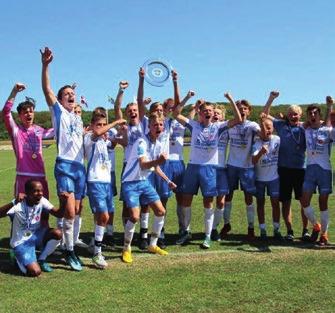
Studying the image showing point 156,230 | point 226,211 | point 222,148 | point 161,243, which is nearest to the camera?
point 156,230

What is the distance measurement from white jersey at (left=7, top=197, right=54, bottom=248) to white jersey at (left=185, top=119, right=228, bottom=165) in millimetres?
2777

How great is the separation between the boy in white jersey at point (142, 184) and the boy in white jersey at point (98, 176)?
36cm

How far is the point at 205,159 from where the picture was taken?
27.1 feet

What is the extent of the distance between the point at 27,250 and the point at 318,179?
4660 mm

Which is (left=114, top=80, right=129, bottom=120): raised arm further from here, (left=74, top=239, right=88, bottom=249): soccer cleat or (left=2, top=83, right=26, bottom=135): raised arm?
Result: (left=74, top=239, right=88, bottom=249): soccer cleat

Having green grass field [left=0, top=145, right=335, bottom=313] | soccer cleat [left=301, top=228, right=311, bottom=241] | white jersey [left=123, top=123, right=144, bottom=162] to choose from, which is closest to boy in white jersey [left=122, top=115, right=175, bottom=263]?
white jersey [left=123, top=123, right=144, bottom=162]

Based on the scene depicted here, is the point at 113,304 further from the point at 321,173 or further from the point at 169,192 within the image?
the point at 321,173

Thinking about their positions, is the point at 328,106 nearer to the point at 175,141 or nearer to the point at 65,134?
the point at 175,141

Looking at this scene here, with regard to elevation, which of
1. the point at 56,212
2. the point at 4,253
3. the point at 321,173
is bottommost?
the point at 4,253

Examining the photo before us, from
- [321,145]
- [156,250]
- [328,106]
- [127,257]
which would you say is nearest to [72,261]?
[127,257]

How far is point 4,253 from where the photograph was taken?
7695 millimetres

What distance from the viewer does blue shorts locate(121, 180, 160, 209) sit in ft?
24.1

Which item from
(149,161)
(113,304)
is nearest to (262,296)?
(113,304)

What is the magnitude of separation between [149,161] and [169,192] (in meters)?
1.33
